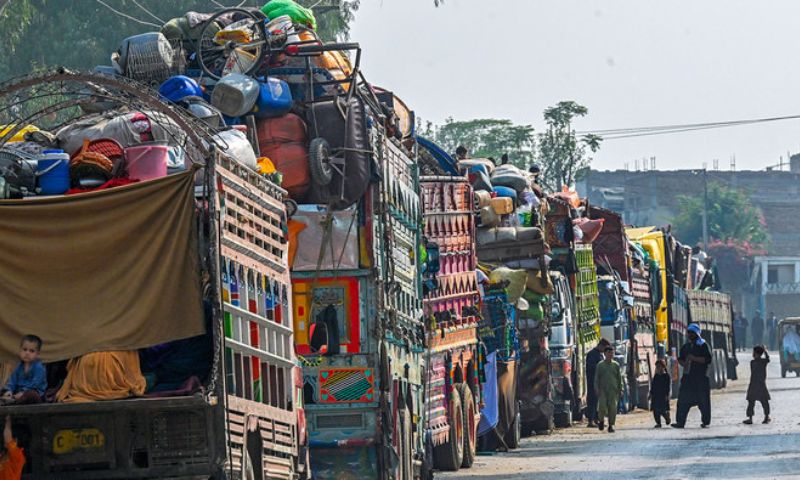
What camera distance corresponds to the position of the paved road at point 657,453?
62.7ft

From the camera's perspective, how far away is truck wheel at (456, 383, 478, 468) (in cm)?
2058

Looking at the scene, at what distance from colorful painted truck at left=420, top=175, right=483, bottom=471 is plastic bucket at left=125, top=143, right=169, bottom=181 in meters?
6.45

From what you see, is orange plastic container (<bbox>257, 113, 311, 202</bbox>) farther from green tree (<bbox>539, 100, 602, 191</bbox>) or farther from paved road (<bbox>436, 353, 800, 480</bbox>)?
green tree (<bbox>539, 100, 602, 191</bbox>)

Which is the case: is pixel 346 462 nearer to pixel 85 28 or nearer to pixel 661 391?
pixel 661 391

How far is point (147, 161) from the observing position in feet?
40.5

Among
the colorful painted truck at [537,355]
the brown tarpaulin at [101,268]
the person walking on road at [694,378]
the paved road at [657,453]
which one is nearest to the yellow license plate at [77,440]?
the brown tarpaulin at [101,268]

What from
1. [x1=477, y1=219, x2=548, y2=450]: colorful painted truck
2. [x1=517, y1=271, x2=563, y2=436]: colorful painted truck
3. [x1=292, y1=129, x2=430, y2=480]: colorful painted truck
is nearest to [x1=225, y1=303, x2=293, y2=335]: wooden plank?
[x1=292, y1=129, x2=430, y2=480]: colorful painted truck

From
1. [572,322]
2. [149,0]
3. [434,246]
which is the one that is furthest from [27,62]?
[434,246]

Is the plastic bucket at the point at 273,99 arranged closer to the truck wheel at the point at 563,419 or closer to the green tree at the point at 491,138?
the truck wheel at the point at 563,419

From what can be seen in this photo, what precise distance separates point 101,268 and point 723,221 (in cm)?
9806

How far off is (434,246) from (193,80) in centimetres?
450

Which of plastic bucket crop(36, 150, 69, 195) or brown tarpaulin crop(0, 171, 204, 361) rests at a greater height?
plastic bucket crop(36, 150, 69, 195)

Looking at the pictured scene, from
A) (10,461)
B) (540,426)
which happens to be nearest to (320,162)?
(10,461)

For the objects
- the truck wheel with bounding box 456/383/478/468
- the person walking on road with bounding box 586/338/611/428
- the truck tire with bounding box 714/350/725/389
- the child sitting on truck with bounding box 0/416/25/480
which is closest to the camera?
the child sitting on truck with bounding box 0/416/25/480
